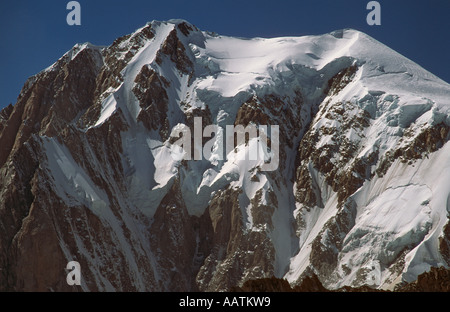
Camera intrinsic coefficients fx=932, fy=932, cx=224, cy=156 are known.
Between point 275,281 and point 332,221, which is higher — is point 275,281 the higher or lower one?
the higher one

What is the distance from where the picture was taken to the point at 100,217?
110m

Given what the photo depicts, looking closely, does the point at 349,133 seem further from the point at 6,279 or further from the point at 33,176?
the point at 6,279

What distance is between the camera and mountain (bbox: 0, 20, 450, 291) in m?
106

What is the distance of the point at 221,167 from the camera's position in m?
121

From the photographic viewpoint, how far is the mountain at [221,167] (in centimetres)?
10556

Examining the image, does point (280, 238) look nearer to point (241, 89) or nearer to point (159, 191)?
point (159, 191)
